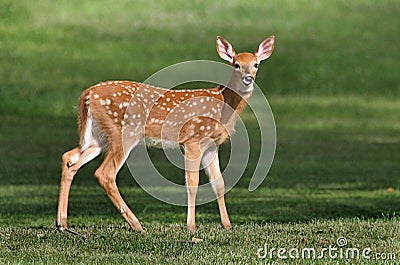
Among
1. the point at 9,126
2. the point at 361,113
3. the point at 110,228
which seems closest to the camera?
the point at 110,228

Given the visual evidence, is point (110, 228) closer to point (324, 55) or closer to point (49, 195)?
point (49, 195)

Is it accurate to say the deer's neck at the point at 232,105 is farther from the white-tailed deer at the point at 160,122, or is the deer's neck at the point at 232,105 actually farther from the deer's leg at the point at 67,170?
the deer's leg at the point at 67,170

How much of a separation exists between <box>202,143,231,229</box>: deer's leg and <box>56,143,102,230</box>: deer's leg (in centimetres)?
112

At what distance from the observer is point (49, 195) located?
17328 mm

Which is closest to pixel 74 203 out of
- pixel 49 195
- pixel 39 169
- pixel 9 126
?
pixel 49 195

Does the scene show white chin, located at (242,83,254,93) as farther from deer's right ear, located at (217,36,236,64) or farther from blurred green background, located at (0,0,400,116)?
blurred green background, located at (0,0,400,116)

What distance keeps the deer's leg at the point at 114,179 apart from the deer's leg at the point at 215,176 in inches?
35.0

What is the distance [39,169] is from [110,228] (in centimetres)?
913

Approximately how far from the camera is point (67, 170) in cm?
1185

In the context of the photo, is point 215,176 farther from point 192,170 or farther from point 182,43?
point 182,43

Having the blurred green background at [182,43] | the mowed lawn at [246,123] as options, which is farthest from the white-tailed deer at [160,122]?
the blurred green background at [182,43]

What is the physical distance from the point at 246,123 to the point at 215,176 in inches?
671

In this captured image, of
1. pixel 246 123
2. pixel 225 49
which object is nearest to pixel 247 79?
pixel 225 49

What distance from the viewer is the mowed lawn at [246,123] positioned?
10.6 meters
